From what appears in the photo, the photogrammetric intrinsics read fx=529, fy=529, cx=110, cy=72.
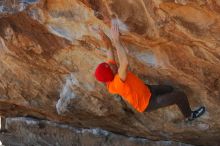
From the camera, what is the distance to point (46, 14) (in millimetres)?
5160

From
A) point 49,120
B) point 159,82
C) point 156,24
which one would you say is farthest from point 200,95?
point 49,120

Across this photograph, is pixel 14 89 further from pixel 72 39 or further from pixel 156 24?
pixel 156 24

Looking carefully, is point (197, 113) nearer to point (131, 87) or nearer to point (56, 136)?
point (131, 87)

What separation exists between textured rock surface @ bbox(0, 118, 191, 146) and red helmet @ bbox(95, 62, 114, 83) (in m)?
2.01

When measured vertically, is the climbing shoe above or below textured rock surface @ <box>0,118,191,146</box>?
above

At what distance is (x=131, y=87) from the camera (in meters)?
4.55

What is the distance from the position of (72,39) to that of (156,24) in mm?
1091

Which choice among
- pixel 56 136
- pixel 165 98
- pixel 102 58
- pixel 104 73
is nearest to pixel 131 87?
pixel 104 73

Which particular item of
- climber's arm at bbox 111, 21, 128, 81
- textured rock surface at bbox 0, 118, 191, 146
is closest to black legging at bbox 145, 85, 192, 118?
climber's arm at bbox 111, 21, 128, 81

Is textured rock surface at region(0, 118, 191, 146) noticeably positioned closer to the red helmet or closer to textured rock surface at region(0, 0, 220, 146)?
textured rock surface at region(0, 0, 220, 146)

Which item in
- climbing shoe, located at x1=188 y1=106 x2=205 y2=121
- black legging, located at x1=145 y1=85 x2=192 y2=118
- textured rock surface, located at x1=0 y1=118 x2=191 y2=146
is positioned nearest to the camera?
black legging, located at x1=145 y1=85 x2=192 y2=118

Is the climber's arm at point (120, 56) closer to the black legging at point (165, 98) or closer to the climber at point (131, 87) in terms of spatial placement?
the climber at point (131, 87)

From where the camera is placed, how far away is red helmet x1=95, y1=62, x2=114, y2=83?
4.47m

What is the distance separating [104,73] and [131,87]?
0.87ft
